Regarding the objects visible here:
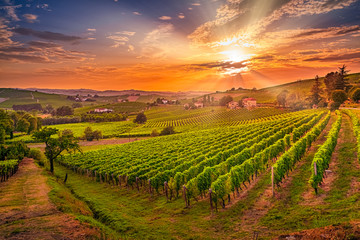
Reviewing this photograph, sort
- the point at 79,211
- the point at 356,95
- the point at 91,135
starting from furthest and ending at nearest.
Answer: the point at 91,135 < the point at 356,95 < the point at 79,211

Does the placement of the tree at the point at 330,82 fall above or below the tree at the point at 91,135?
above

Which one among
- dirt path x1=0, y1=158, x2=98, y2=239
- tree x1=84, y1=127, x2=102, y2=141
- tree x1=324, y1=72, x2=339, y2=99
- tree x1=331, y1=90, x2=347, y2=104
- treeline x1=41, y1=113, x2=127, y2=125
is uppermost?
tree x1=324, y1=72, x2=339, y2=99

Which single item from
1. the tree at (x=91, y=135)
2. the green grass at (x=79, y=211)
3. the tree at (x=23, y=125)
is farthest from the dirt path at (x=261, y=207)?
the tree at (x=23, y=125)

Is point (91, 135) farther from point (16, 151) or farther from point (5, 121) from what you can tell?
point (16, 151)

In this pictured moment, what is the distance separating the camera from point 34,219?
13859mm

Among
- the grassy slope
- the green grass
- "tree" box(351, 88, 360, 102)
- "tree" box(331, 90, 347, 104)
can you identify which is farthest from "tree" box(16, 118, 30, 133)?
"tree" box(351, 88, 360, 102)

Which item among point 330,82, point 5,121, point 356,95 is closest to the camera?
point 5,121

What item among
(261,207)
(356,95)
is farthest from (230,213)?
(356,95)

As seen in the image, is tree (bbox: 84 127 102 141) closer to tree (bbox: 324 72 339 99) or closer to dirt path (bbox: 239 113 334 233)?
dirt path (bbox: 239 113 334 233)

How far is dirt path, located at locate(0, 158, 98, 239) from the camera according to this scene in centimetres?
1151

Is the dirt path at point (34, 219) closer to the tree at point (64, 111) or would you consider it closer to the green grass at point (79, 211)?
the green grass at point (79, 211)

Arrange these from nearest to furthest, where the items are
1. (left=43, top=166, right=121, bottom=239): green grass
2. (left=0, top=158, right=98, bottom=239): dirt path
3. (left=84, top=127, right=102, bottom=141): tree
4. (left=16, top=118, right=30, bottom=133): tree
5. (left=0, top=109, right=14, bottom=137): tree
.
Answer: (left=0, top=158, right=98, bottom=239): dirt path
(left=43, top=166, right=121, bottom=239): green grass
(left=0, top=109, right=14, bottom=137): tree
(left=84, top=127, right=102, bottom=141): tree
(left=16, top=118, right=30, bottom=133): tree

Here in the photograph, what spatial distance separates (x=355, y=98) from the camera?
93875 mm

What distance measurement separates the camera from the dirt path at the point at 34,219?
11.5 m
